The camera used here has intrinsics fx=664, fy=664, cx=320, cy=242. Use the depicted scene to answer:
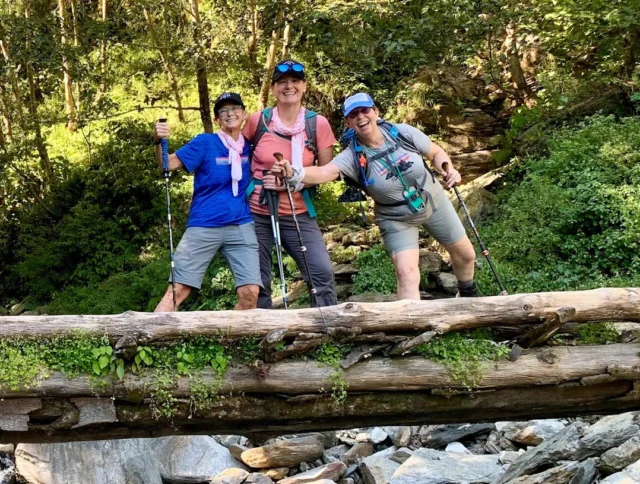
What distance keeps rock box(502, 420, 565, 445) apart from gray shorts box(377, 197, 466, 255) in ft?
13.6

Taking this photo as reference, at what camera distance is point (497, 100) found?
15.9m

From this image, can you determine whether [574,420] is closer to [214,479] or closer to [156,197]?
[214,479]

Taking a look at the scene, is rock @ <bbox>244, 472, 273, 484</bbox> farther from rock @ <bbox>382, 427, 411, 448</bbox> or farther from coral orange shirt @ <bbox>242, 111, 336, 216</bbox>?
coral orange shirt @ <bbox>242, 111, 336, 216</bbox>

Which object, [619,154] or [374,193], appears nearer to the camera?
[374,193]

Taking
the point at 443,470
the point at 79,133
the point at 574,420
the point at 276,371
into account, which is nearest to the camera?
the point at 276,371

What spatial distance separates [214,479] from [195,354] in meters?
4.43

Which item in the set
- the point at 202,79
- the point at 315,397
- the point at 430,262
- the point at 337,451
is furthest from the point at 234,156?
the point at 202,79

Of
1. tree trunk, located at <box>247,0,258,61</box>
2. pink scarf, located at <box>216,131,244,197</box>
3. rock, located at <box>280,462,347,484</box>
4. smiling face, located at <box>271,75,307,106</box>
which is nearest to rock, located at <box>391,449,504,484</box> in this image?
rock, located at <box>280,462,347,484</box>

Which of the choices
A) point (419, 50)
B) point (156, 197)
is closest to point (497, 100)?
point (419, 50)

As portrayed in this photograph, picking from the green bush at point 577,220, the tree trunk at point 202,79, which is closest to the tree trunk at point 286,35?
the tree trunk at point 202,79

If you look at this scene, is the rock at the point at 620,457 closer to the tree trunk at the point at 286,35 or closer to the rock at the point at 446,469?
the rock at the point at 446,469

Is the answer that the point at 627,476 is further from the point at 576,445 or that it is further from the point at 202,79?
the point at 202,79

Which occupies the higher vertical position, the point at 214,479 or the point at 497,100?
the point at 497,100

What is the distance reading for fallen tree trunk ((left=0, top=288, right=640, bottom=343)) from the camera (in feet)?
14.1
